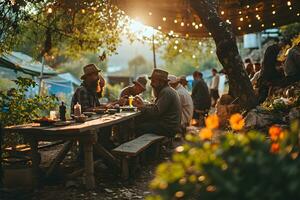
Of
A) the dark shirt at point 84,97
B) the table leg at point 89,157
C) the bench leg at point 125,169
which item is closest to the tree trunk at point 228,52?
the dark shirt at point 84,97

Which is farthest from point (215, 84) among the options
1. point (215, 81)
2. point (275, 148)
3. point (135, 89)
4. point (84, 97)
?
point (275, 148)

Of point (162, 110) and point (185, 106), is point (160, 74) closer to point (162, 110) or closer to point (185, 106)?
point (162, 110)

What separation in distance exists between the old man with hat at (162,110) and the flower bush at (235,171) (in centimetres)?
642

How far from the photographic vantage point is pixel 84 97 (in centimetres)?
891

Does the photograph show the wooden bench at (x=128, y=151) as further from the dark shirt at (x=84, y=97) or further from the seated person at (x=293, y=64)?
the seated person at (x=293, y=64)

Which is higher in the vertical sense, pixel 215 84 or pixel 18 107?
pixel 215 84

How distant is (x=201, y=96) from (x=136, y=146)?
8.30m

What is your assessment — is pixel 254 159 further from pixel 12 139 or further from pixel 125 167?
pixel 12 139

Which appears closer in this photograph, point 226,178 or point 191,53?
point 226,178

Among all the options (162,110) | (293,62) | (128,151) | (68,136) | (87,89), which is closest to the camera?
(68,136)

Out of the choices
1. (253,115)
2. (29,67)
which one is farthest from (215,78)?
(253,115)

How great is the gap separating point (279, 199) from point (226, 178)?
35cm

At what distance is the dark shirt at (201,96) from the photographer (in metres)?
15.5

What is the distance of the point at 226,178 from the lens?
2.55 meters
